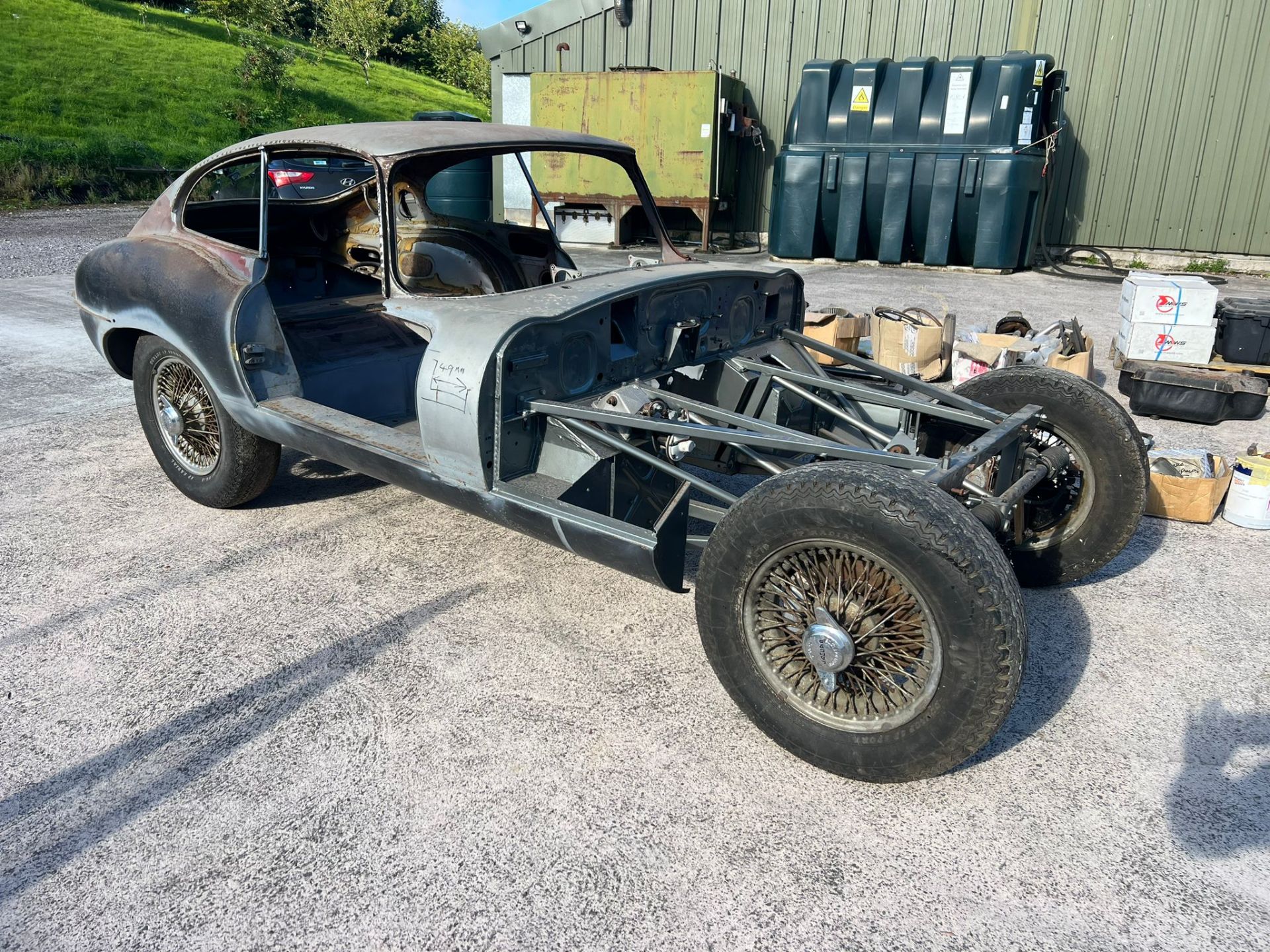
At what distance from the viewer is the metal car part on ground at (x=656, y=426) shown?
2.42 metres

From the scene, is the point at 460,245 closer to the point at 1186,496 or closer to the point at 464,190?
the point at 464,190

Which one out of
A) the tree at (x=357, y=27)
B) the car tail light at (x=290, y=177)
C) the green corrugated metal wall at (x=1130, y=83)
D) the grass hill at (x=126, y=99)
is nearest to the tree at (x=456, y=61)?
the tree at (x=357, y=27)

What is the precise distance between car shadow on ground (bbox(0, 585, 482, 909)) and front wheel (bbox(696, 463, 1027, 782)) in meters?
1.39

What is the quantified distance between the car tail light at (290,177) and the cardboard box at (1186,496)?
5.15 m

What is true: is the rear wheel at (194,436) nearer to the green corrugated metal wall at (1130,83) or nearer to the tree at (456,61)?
the green corrugated metal wall at (1130,83)

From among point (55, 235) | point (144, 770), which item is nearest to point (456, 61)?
point (55, 235)

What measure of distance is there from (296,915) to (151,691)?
121 cm

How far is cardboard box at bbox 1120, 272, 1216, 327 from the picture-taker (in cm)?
605

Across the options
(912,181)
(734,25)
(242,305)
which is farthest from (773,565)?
(734,25)

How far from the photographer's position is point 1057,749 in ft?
8.79

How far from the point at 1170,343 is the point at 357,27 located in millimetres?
44599

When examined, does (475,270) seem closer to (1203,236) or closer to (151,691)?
(151,691)

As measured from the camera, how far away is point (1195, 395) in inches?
223

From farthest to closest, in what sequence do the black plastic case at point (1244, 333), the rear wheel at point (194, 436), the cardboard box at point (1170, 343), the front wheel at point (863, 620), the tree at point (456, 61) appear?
the tree at point (456, 61) → the cardboard box at point (1170, 343) → the black plastic case at point (1244, 333) → the rear wheel at point (194, 436) → the front wheel at point (863, 620)
